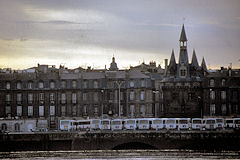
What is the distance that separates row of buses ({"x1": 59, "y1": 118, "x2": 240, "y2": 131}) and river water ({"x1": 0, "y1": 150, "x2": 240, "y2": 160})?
36.5 feet

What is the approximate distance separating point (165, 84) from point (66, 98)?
19664 mm

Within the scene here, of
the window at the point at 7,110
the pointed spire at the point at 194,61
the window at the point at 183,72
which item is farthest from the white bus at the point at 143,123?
the window at the point at 7,110

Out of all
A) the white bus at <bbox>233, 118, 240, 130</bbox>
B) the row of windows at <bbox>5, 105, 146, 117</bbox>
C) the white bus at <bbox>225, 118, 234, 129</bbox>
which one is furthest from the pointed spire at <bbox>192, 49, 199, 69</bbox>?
the white bus at <bbox>233, 118, 240, 130</bbox>

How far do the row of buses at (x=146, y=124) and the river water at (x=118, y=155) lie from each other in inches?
438

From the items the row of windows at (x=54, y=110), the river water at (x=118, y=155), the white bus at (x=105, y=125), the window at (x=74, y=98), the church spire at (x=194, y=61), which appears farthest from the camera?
the church spire at (x=194, y=61)

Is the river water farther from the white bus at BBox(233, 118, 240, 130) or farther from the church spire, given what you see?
the church spire

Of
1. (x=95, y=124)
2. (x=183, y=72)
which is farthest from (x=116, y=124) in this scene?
(x=183, y=72)

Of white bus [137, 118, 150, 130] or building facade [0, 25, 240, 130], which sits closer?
white bus [137, 118, 150, 130]

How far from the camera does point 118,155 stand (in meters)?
65.2

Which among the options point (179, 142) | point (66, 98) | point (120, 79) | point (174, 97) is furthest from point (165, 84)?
point (179, 142)

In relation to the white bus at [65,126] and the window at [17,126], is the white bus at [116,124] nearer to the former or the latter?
the white bus at [65,126]

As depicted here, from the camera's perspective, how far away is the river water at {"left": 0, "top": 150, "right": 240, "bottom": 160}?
2468 inches

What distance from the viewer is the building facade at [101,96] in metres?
97.6

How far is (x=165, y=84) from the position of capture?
104 m
